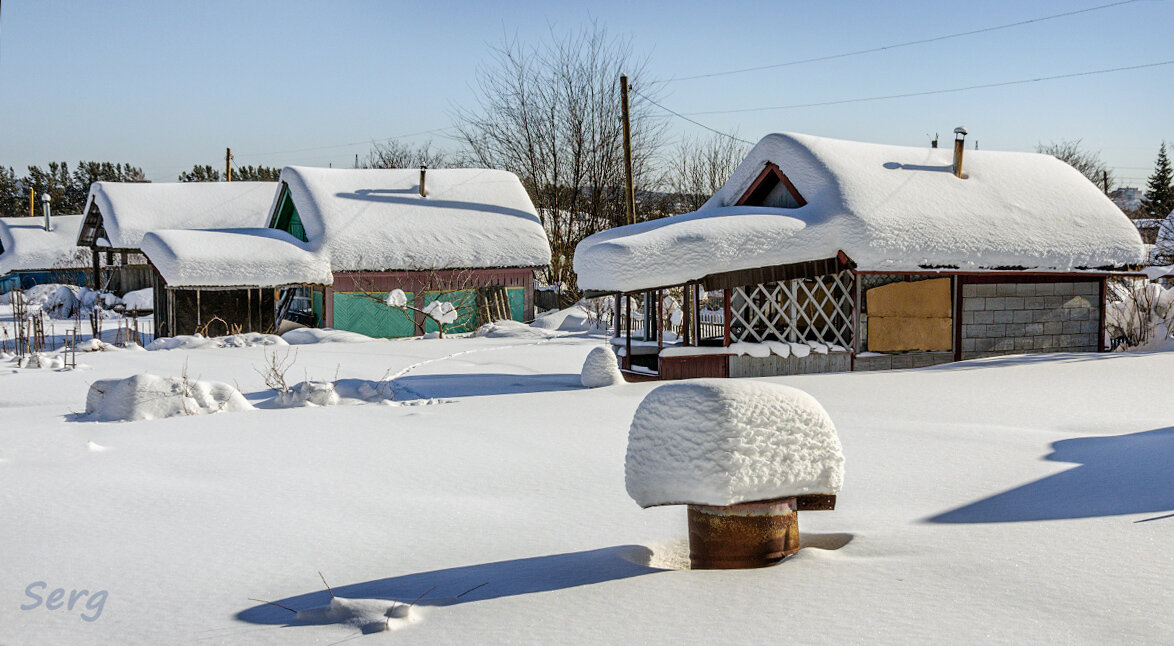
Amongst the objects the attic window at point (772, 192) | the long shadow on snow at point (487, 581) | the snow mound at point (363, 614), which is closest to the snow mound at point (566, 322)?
the attic window at point (772, 192)

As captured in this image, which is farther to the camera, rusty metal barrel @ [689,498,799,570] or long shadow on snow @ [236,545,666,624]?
rusty metal barrel @ [689,498,799,570]

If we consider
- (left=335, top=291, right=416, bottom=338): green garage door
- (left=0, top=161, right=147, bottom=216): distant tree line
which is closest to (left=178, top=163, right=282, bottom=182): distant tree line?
(left=0, top=161, right=147, bottom=216): distant tree line

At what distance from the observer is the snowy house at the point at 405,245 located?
70.1 feet

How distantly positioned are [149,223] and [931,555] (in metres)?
29.9

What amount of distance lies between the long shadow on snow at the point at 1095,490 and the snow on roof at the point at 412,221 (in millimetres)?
17908

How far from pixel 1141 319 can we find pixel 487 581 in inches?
603

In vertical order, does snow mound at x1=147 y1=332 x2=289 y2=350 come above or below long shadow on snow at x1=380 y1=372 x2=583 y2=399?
above

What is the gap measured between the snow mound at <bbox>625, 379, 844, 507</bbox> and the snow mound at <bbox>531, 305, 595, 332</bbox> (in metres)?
17.9

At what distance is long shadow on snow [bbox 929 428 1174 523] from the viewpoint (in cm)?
426

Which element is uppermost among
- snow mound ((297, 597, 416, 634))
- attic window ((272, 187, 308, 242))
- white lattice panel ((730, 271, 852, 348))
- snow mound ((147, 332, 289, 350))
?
attic window ((272, 187, 308, 242))

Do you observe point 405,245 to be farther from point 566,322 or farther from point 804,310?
point 804,310

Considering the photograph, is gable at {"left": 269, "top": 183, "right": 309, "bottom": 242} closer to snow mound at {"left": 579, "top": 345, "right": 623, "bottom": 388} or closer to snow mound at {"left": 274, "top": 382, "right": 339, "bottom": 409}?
snow mound at {"left": 274, "top": 382, "right": 339, "bottom": 409}

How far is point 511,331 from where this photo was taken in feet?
65.1

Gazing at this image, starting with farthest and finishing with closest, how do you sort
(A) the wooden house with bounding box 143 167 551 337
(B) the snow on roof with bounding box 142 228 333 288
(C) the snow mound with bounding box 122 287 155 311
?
(C) the snow mound with bounding box 122 287 155 311 < (A) the wooden house with bounding box 143 167 551 337 < (B) the snow on roof with bounding box 142 228 333 288
